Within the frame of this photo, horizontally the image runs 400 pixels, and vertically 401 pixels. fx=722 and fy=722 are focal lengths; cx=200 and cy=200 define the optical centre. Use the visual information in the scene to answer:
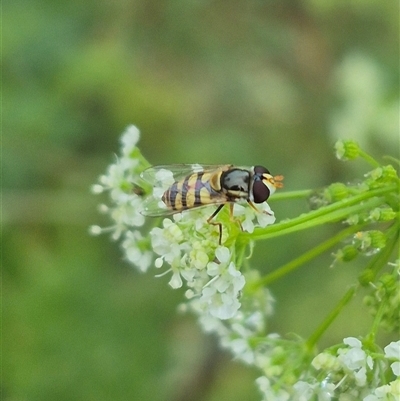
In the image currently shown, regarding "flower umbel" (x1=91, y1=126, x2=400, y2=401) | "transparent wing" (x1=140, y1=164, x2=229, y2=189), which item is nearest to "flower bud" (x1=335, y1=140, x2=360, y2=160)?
"flower umbel" (x1=91, y1=126, x2=400, y2=401)

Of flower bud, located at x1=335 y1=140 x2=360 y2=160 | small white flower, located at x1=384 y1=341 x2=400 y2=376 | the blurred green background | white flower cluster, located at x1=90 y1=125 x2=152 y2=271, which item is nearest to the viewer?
small white flower, located at x1=384 y1=341 x2=400 y2=376

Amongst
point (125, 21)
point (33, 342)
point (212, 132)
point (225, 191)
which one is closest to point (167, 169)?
point (225, 191)

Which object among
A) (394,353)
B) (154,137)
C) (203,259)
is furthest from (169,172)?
(154,137)

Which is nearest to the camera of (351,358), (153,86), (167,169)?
(351,358)

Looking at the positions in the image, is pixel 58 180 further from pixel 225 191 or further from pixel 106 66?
pixel 225 191

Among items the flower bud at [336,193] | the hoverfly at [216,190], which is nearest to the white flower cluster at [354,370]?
the flower bud at [336,193]

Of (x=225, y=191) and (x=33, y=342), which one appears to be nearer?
(x=225, y=191)

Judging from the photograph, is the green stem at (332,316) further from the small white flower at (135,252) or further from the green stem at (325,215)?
the small white flower at (135,252)

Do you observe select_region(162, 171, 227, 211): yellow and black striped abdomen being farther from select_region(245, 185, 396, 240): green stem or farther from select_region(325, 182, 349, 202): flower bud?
select_region(325, 182, 349, 202): flower bud

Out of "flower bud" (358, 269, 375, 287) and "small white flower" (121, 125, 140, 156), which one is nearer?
"flower bud" (358, 269, 375, 287)
